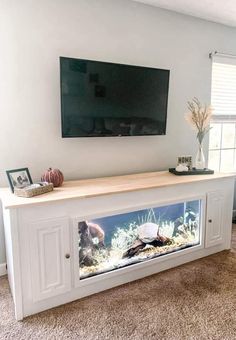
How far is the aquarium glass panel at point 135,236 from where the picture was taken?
202 centimetres

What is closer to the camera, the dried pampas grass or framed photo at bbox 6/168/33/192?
framed photo at bbox 6/168/33/192

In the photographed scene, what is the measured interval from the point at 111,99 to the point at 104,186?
766 mm

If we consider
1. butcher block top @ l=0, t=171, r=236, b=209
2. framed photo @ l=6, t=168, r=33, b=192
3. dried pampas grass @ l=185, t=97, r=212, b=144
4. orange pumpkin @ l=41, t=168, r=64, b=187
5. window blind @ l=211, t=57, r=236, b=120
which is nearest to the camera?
butcher block top @ l=0, t=171, r=236, b=209

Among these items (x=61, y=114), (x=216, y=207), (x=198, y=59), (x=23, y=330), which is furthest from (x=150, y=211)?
(x=198, y=59)

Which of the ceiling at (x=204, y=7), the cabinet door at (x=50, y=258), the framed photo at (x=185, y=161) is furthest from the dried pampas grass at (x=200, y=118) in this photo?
the cabinet door at (x=50, y=258)

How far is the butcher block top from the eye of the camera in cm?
177

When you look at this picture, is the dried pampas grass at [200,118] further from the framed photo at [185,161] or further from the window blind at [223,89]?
the window blind at [223,89]

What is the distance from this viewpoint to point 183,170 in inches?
105

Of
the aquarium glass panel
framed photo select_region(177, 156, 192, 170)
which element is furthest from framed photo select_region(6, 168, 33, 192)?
framed photo select_region(177, 156, 192, 170)

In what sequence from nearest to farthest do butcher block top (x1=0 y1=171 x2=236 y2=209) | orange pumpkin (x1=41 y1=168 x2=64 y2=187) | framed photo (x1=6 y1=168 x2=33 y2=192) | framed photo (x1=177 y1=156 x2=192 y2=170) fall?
1. butcher block top (x1=0 y1=171 x2=236 y2=209)
2. framed photo (x1=6 y1=168 x2=33 y2=192)
3. orange pumpkin (x1=41 y1=168 x2=64 y2=187)
4. framed photo (x1=177 y1=156 x2=192 y2=170)

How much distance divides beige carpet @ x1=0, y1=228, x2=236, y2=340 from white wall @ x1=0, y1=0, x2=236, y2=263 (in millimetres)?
1016

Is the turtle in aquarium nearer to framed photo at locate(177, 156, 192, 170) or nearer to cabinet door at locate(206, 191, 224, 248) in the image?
cabinet door at locate(206, 191, 224, 248)

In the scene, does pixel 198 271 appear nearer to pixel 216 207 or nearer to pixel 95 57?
pixel 216 207

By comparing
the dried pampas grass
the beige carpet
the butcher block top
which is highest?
the dried pampas grass
